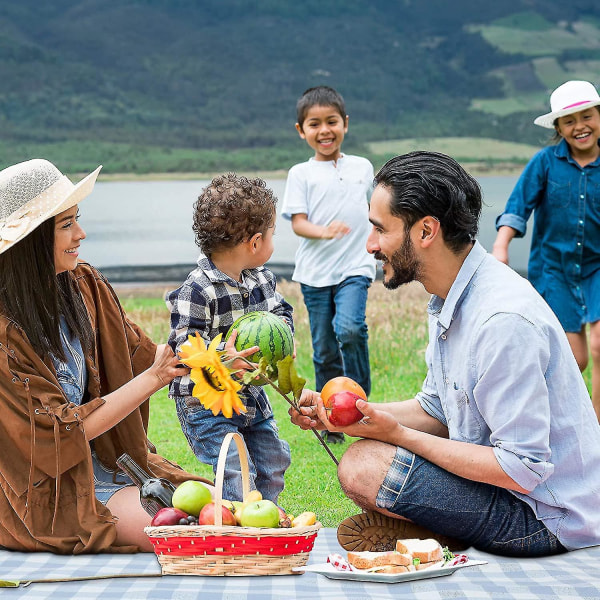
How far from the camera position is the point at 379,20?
3984 cm

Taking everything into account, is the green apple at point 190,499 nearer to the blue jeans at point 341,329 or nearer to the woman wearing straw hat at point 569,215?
the blue jeans at point 341,329

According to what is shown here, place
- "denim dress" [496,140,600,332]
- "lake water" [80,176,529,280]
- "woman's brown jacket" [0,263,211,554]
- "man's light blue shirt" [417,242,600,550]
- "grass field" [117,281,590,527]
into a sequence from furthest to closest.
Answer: "lake water" [80,176,529,280], "denim dress" [496,140,600,332], "grass field" [117,281,590,527], "woman's brown jacket" [0,263,211,554], "man's light blue shirt" [417,242,600,550]

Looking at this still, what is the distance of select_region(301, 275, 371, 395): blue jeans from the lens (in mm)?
6527

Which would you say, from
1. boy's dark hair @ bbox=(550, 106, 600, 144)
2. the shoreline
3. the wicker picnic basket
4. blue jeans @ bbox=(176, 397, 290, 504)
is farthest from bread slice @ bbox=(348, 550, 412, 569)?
the shoreline

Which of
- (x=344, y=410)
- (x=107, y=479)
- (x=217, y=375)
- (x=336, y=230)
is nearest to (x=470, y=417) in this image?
(x=344, y=410)

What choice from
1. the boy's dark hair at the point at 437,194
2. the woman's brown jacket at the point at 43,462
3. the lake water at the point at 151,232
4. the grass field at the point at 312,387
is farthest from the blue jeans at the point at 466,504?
the lake water at the point at 151,232

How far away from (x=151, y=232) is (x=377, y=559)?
32.3 m

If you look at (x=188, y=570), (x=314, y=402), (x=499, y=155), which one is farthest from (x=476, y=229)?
(x=499, y=155)

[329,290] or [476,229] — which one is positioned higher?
[476,229]

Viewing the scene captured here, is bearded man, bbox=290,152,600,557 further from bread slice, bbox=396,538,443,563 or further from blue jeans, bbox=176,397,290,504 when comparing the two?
blue jeans, bbox=176,397,290,504

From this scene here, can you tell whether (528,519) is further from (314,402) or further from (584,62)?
(584,62)

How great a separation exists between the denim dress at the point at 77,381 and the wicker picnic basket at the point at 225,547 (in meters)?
0.83

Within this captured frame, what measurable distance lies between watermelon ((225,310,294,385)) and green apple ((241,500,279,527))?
0.54m

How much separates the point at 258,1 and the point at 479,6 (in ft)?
31.7
